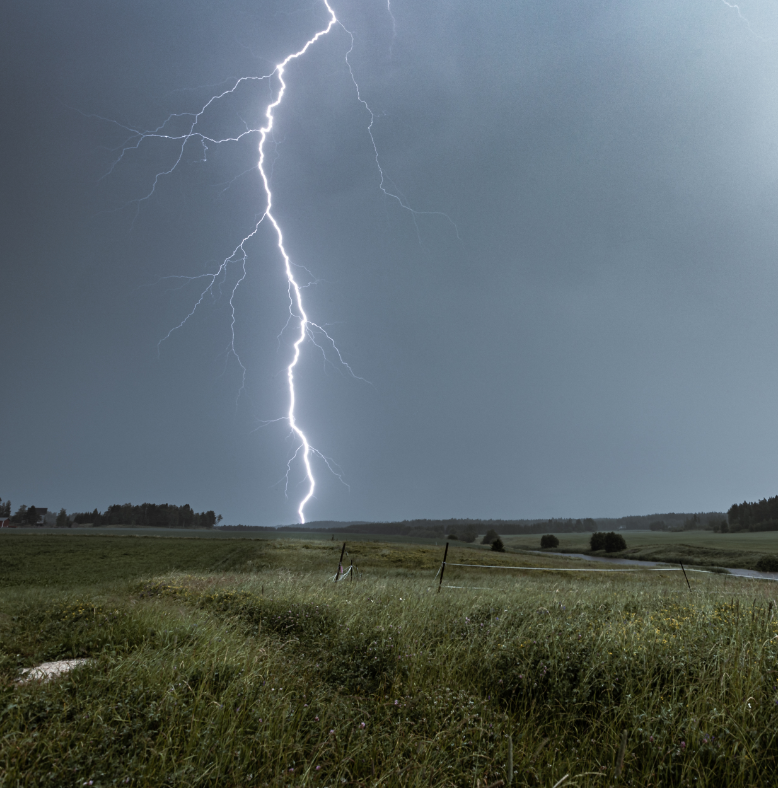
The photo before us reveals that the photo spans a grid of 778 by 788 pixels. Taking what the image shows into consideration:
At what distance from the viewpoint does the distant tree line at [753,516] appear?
124094mm

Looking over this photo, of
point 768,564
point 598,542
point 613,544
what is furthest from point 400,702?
point 598,542

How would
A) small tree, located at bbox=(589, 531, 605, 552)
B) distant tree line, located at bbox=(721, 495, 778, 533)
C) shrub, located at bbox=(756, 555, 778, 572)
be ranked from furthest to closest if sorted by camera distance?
distant tree line, located at bbox=(721, 495, 778, 533) → small tree, located at bbox=(589, 531, 605, 552) → shrub, located at bbox=(756, 555, 778, 572)

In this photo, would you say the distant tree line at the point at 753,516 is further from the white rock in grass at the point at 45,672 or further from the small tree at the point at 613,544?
the white rock in grass at the point at 45,672

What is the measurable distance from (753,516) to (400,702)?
565ft

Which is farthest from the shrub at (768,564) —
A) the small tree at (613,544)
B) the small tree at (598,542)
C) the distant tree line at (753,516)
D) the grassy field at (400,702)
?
the distant tree line at (753,516)

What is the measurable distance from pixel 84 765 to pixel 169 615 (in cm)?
464

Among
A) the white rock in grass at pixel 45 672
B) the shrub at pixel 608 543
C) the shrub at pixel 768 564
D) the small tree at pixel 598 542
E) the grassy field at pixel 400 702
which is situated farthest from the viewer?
the small tree at pixel 598 542

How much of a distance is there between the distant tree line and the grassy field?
156 m

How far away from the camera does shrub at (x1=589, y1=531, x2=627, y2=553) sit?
9544 centimetres

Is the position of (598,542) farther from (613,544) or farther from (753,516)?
(753,516)

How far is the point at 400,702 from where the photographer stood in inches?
191

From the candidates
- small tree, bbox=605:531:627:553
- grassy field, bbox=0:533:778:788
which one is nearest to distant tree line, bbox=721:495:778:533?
small tree, bbox=605:531:627:553

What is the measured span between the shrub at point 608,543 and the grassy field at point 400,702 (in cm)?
10259

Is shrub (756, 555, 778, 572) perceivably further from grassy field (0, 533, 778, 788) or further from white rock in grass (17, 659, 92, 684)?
white rock in grass (17, 659, 92, 684)
